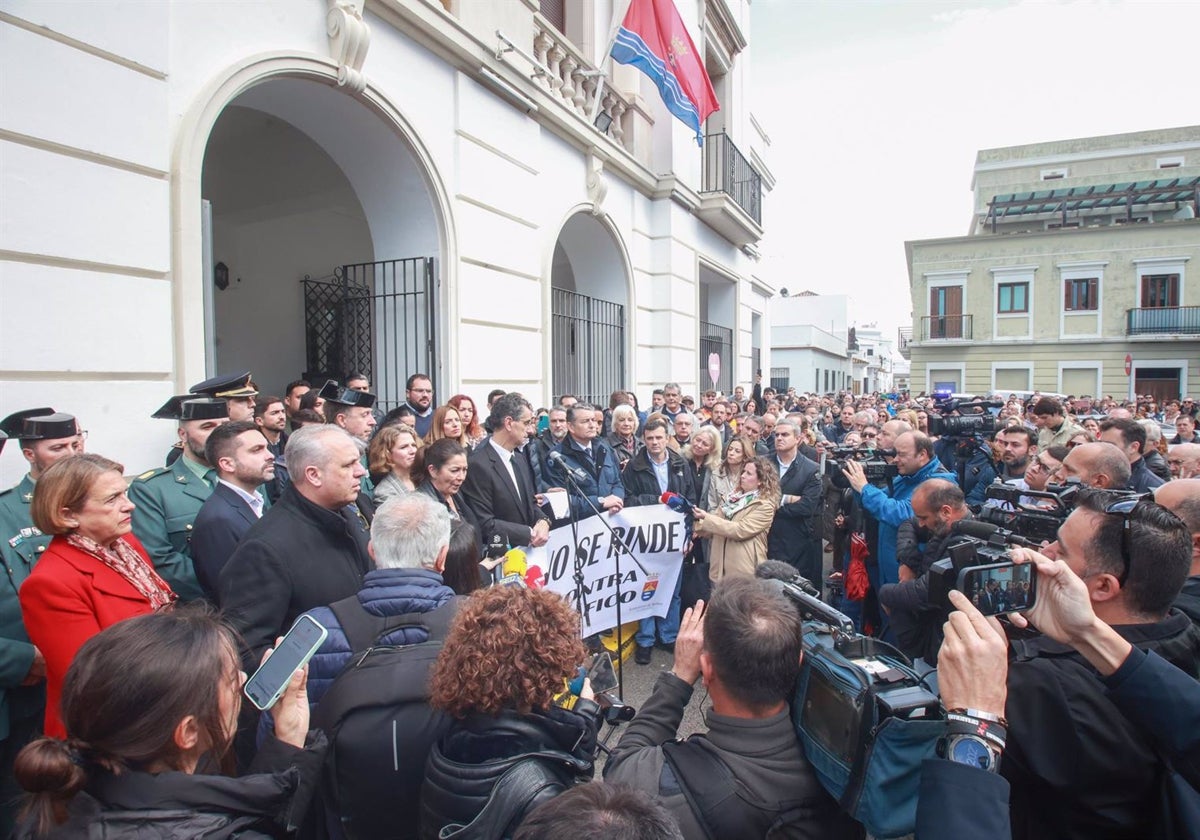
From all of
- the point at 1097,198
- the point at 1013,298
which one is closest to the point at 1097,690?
the point at 1013,298

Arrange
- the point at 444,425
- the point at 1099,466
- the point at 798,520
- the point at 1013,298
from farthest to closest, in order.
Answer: the point at 1013,298
the point at 798,520
the point at 444,425
the point at 1099,466

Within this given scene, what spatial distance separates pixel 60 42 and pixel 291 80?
6.16 ft

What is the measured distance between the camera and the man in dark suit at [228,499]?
2.68m

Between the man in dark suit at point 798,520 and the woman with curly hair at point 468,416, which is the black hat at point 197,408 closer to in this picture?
the woman with curly hair at point 468,416

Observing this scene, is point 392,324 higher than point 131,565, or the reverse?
point 392,324

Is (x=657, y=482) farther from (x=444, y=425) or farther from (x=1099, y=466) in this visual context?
(x=1099, y=466)

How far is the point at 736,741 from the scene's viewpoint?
5.12 ft

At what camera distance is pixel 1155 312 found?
3056 cm

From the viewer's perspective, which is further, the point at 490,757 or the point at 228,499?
the point at 228,499

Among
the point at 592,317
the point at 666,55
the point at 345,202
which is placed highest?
the point at 666,55

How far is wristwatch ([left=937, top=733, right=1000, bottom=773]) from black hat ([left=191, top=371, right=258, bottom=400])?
3.80 meters

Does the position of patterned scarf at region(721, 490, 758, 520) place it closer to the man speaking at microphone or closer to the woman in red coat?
the man speaking at microphone

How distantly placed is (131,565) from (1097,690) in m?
3.05

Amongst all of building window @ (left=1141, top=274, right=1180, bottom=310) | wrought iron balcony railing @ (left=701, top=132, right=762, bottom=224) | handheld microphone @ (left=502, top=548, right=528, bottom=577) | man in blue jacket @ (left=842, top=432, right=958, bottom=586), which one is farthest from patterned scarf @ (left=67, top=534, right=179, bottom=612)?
building window @ (left=1141, top=274, right=1180, bottom=310)
